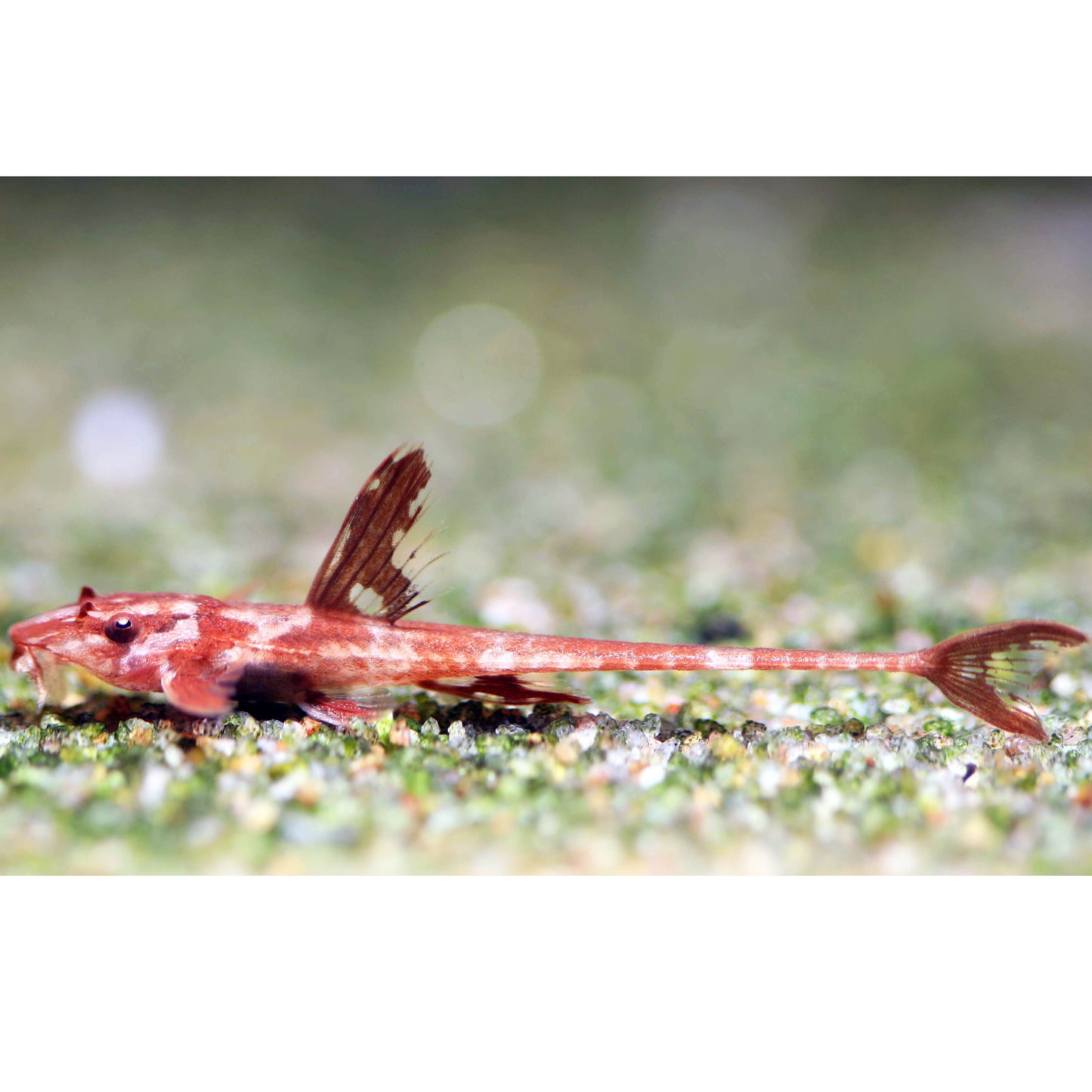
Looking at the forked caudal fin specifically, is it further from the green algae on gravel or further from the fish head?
the fish head

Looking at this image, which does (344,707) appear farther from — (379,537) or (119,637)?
(119,637)

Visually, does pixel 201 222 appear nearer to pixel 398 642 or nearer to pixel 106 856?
pixel 398 642

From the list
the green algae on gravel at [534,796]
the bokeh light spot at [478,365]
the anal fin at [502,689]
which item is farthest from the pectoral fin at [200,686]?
the bokeh light spot at [478,365]

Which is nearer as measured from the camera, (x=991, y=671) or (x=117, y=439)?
(x=991, y=671)

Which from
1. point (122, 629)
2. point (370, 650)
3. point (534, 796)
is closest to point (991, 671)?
point (534, 796)

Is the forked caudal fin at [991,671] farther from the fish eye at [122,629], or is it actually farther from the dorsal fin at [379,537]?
the fish eye at [122,629]

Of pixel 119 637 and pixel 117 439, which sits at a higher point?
pixel 117 439

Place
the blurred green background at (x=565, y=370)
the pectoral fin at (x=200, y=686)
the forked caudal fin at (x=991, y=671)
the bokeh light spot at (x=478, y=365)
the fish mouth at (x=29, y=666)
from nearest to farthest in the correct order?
1. the pectoral fin at (x=200, y=686)
2. the forked caudal fin at (x=991, y=671)
3. the fish mouth at (x=29, y=666)
4. the blurred green background at (x=565, y=370)
5. the bokeh light spot at (x=478, y=365)

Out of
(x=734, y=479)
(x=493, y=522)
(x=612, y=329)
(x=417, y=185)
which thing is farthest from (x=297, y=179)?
(x=734, y=479)
